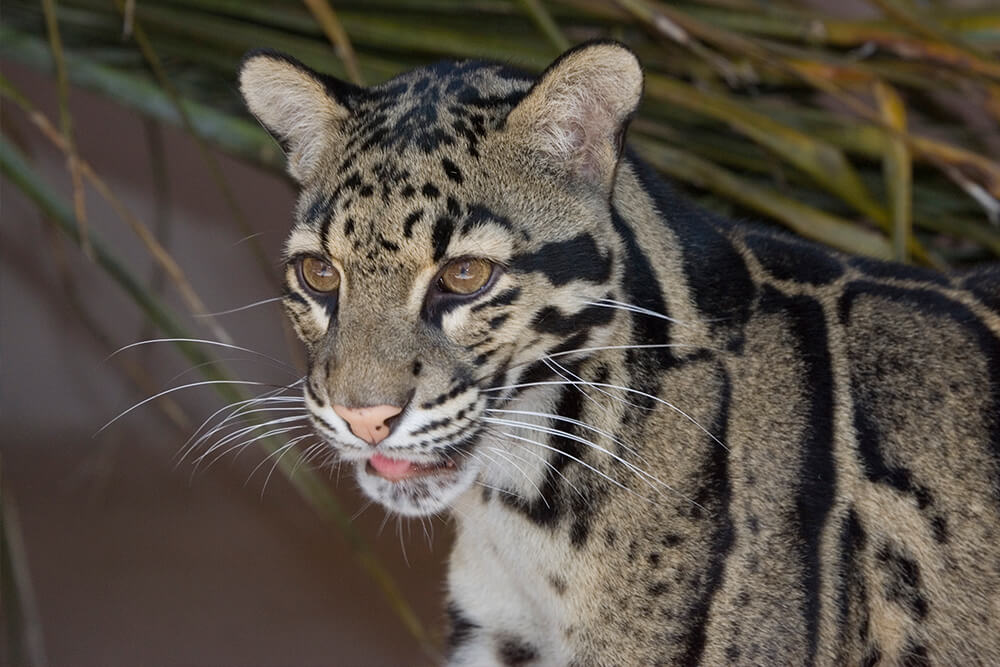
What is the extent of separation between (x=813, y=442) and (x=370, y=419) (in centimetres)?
51

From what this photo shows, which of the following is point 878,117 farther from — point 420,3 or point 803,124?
point 420,3

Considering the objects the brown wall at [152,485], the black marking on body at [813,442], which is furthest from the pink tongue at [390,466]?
the brown wall at [152,485]

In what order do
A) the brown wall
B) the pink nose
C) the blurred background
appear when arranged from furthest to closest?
the brown wall
the blurred background
the pink nose

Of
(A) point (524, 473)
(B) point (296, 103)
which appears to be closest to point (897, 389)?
(A) point (524, 473)

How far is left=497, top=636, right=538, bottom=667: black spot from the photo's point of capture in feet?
4.55

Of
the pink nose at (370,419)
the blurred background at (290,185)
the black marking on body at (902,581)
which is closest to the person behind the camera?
the pink nose at (370,419)

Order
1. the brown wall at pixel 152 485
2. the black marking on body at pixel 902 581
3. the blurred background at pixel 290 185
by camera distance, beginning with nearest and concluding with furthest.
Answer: the black marking on body at pixel 902 581, the blurred background at pixel 290 185, the brown wall at pixel 152 485

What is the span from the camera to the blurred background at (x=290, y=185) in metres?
1.69

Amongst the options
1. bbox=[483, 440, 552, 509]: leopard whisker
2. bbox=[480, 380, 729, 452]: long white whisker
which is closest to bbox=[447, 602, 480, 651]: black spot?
bbox=[483, 440, 552, 509]: leopard whisker

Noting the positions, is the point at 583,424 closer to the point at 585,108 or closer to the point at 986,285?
the point at 585,108

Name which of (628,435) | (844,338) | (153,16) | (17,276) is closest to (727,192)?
(844,338)

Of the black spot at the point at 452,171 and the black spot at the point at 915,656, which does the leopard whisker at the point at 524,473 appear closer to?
the black spot at the point at 452,171

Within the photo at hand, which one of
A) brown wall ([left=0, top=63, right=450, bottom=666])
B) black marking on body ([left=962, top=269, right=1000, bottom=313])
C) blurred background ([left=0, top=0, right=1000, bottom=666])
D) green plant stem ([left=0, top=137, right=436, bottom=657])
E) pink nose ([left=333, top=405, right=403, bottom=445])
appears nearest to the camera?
pink nose ([left=333, top=405, right=403, bottom=445])

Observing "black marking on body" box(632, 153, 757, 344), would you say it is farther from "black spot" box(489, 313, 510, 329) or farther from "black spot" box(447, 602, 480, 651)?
"black spot" box(447, 602, 480, 651)
